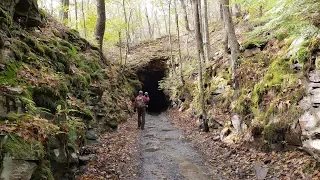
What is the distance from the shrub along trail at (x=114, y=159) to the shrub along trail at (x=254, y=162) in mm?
2283

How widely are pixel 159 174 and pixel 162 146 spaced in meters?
2.77

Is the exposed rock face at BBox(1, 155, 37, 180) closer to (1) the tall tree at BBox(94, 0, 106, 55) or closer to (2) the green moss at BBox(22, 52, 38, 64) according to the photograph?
(2) the green moss at BBox(22, 52, 38, 64)

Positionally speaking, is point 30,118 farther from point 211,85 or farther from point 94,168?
point 211,85

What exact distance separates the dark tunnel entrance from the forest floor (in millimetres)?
12163

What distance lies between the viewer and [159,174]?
699 cm

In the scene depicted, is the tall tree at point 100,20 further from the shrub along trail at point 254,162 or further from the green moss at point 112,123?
the shrub along trail at point 254,162

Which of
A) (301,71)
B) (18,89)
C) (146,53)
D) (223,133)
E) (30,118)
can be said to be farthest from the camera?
(146,53)

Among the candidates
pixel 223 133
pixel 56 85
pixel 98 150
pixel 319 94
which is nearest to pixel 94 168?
pixel 98 150

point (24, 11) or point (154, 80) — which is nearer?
point (24, 11)

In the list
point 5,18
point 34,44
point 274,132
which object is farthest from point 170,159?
point 5,18

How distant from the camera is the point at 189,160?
8.05 m

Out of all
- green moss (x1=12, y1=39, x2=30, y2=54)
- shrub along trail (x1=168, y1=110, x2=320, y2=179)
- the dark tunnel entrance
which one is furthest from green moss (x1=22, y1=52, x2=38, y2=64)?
the dark tunnel entrance

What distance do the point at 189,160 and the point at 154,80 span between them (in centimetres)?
2081

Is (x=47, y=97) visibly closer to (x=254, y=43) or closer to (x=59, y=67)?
(x=59, y=67)
